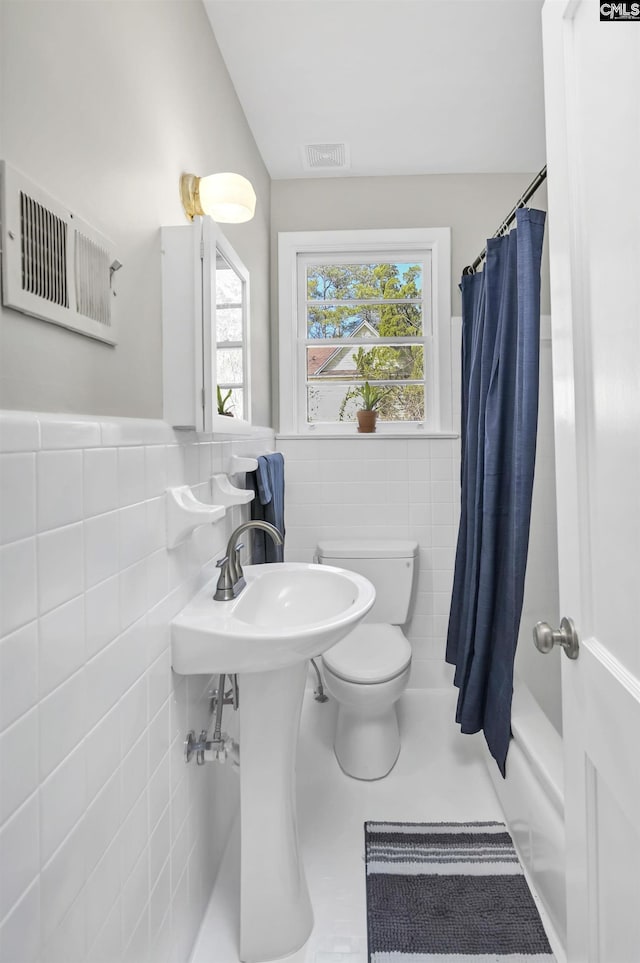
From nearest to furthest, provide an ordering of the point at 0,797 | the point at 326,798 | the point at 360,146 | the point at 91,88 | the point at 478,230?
the point at 0,797 → the point at 91,88 → the point at 326,798 → the point at 360,146 → the point at 478,230

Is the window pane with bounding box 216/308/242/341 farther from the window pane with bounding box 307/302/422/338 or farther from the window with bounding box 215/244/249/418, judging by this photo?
the window pane with bounding box 307/302/422/338

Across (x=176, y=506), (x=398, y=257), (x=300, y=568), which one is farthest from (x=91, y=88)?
(x=398, y=257)

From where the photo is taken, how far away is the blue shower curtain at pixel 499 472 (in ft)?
4.83

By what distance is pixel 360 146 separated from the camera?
7.32ft

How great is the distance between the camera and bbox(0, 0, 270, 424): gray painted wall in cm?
68

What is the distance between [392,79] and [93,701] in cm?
212

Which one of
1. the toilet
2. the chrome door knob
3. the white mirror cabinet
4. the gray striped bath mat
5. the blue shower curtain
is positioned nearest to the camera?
the chrome door knob

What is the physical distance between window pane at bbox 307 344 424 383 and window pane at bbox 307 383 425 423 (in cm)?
5

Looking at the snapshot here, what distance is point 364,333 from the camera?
8.51 ft

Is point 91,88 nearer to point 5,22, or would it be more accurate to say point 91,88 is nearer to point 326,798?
point 5,22

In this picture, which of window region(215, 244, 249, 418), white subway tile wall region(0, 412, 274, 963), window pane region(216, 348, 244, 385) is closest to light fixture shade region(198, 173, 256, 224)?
window region(215, 244, 249, 418)

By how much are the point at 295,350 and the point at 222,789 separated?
186cm

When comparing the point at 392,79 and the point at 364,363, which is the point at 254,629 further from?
the point at 392,79

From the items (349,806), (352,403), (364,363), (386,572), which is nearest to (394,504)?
(386,572)
